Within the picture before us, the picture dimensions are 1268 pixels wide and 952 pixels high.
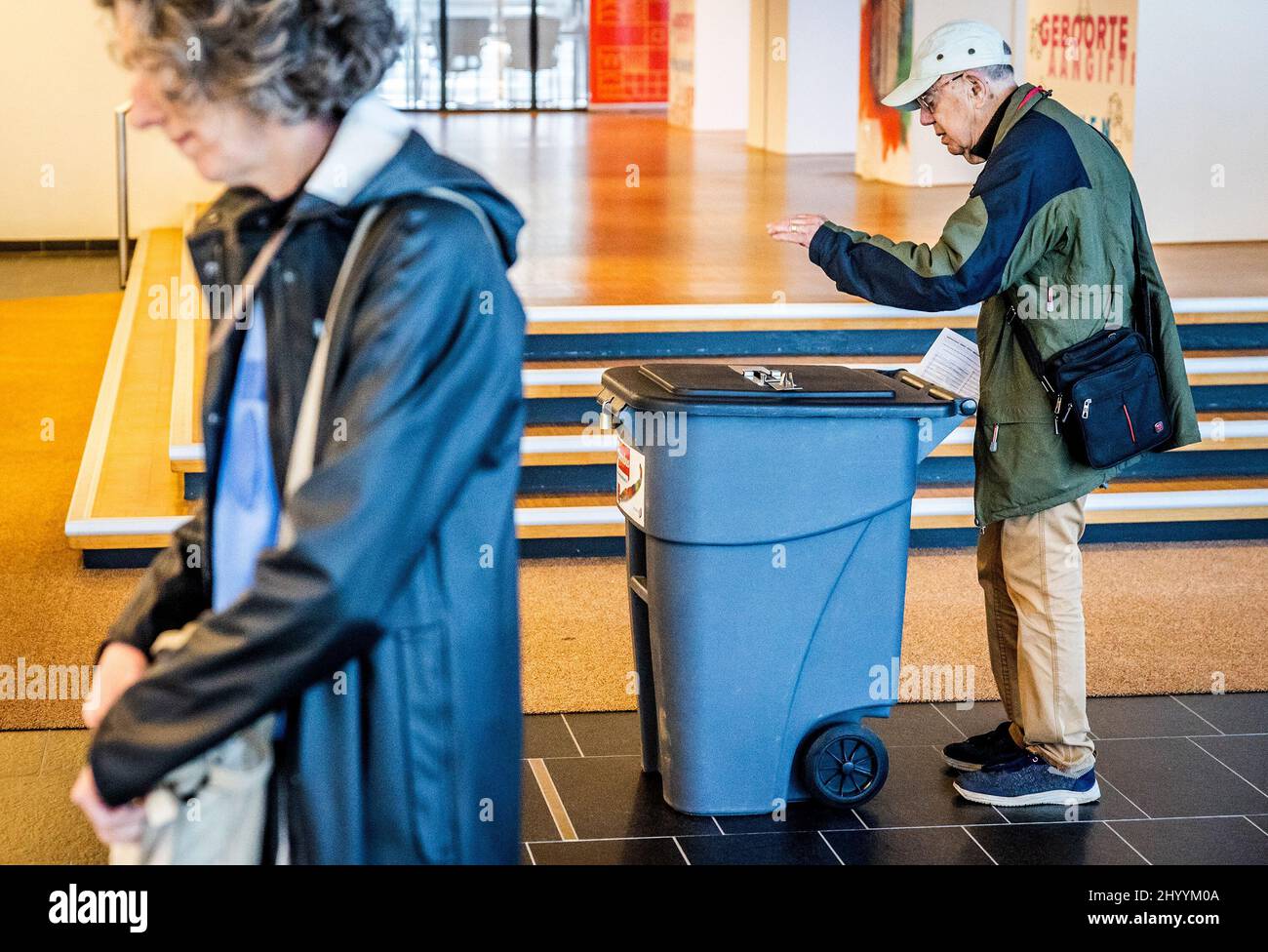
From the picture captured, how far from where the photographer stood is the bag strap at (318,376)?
1389mm

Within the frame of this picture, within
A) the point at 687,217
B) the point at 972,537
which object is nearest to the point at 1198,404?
the point at 972,537

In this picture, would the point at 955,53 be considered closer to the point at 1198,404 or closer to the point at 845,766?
the point at 845,766

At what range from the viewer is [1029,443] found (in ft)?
11.5

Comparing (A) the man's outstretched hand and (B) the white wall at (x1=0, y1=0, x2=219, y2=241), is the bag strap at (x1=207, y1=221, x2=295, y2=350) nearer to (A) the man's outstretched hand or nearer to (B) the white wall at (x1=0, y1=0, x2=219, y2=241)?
(A) the man's outstretched hand

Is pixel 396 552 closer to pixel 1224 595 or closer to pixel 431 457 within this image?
pixel 431 457

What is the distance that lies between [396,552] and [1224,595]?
4624mm

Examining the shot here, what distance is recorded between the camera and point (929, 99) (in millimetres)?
3547

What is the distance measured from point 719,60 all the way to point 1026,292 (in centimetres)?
1781

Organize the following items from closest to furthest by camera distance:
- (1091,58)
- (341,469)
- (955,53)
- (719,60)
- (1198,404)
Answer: (341,469)
(955,53)
(1198,404)
(1091,58)
(719,60)

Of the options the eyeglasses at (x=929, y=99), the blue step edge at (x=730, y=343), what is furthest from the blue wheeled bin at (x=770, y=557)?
the blue step edge at (x=730, y=343)

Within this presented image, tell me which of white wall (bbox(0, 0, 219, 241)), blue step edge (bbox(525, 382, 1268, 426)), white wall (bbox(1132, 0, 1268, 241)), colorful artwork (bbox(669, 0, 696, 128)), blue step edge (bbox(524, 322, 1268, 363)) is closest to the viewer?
blue step edge (bbox(525, 382, 1268, 426))

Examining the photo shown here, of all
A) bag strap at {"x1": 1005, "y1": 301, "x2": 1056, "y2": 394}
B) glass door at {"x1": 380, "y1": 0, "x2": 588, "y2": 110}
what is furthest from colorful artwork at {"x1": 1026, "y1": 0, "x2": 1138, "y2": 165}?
glass door at {"x1": 380, "y1": 0, "x2": 588, "y2": 110}

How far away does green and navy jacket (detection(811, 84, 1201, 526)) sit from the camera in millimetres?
3342

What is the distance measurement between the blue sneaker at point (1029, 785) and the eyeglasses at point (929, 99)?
1551mm
